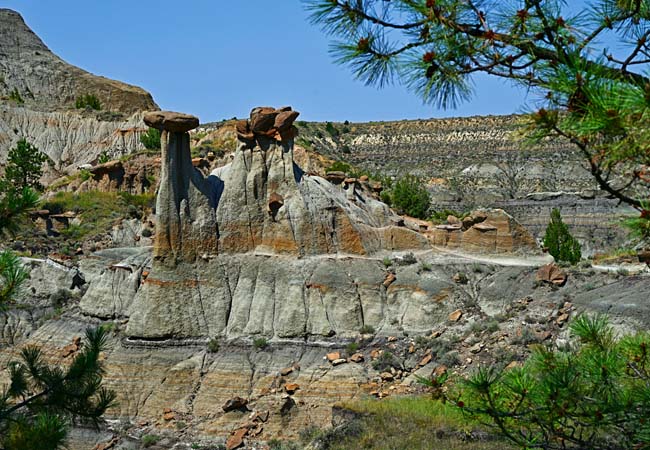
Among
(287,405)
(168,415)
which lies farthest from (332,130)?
(287,405)

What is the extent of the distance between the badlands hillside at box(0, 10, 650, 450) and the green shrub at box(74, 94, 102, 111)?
49.5 meters

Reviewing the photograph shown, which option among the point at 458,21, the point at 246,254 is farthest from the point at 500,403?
the point at 246,254

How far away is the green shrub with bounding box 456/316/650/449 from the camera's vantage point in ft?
24.0

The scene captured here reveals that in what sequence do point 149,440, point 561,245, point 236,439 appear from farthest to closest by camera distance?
point 561,245, point 149,440, point 236,439

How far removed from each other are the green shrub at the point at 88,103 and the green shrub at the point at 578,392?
8502 cm

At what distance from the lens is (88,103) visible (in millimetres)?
88750

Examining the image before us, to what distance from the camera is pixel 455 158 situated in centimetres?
8675

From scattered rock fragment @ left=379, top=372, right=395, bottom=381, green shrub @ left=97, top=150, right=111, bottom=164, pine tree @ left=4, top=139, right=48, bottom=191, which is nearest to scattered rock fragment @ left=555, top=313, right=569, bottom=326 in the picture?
scattered rock fragment @ left=379, top=372, right=395, bottom=381

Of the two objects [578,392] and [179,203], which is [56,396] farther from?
[179,203]

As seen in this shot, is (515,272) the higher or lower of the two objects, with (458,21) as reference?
lower

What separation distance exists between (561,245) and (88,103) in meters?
64.4

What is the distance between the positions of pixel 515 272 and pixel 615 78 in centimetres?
2557

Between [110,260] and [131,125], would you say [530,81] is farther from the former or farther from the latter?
[131,125]

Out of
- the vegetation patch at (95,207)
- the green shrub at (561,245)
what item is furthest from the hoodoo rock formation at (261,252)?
the vegetation patch at (95,207)
